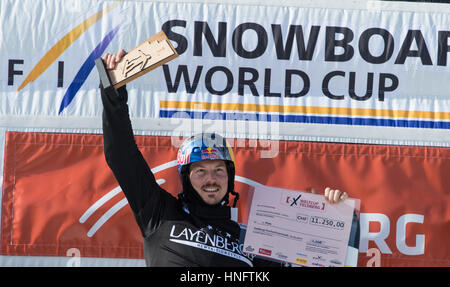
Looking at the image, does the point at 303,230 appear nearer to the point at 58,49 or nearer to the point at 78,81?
the point at 78,81

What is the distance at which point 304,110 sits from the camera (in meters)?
4.53

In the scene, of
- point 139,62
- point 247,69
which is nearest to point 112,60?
point 139,62

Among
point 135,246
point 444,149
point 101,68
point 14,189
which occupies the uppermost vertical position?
point 101,68

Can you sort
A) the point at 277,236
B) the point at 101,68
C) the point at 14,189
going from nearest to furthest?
the point at 101,68, the point at 277,236, the point at 14,189

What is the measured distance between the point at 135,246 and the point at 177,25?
159 centimetres

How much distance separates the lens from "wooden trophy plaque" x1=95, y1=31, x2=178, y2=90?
3.19 metres

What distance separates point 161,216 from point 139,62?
2.87ft

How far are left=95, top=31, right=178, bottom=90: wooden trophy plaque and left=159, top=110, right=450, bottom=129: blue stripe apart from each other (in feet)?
4.15

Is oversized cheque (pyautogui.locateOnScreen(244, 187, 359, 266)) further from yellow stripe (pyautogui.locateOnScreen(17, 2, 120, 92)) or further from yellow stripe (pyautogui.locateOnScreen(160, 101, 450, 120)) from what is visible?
yellow stripe (pyautogui.locateOnScreen(17, 2, 120, 92))

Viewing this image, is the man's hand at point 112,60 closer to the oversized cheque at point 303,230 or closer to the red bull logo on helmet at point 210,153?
the red bull logo on helmet at point 210,153

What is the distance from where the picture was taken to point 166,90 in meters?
4.51

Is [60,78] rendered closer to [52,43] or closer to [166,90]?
[52,43]

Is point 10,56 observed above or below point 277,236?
above

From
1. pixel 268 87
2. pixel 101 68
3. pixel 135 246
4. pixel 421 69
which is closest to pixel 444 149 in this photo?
pixel 421 69
